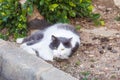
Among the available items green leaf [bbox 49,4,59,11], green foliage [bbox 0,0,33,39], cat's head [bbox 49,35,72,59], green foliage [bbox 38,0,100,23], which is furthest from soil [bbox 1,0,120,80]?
green foliage [bbox 0,0,33,39]

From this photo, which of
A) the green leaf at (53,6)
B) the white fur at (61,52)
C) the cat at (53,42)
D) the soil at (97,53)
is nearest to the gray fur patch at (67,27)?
the cat at (53,42)

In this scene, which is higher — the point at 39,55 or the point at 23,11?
the point at 23,11

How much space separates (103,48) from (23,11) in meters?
1.38

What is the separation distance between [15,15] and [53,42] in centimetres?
104

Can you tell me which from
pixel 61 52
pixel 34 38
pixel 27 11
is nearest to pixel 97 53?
pixel 61 52

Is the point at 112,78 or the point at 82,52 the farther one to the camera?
the point at 82,52

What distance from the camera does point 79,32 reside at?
19.1 feet

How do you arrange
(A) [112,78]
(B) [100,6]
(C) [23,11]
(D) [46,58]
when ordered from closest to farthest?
(A) [112,78] → (D) [46,58] → (C) [23,11] → (B) [100,6]

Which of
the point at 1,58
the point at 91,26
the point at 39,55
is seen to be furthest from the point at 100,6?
the point at 1,58

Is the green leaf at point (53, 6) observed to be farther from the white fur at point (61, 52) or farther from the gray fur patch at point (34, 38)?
the white fur at point (61, 52)

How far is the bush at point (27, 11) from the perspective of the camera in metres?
5.79

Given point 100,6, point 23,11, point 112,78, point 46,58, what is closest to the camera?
point 112,78

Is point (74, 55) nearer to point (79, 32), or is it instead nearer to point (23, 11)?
point (79, 32)

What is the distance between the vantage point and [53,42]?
5109 mm
